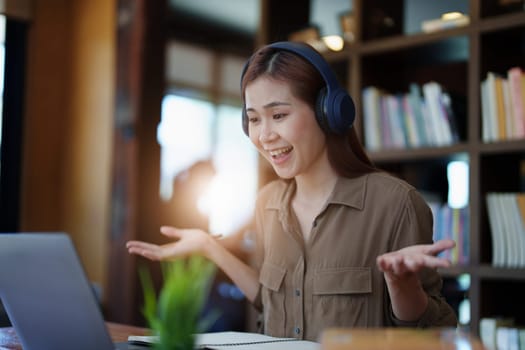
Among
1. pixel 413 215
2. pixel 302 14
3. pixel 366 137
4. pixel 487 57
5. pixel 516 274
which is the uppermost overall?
pixel 302 14

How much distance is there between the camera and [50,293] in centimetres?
106

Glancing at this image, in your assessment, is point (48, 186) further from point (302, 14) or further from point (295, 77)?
point (295, 77)

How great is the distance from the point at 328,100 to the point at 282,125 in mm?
123

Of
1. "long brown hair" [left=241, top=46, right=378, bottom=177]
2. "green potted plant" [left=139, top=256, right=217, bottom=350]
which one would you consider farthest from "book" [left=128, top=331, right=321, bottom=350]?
"long brown hair" [left=241, top=46, right=378, bottom=177]

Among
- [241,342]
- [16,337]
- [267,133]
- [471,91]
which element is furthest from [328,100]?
[471,91]

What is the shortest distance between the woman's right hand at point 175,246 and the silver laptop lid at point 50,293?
1.75 ft

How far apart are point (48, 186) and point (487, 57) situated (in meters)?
3.29

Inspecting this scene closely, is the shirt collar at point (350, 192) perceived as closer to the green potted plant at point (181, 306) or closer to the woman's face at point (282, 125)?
the woman's face at point (282, 125)

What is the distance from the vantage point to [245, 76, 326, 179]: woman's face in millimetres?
1562

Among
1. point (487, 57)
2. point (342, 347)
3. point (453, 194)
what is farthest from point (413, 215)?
point (453, 194)

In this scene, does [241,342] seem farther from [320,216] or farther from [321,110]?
[321,110]

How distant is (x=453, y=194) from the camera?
316cm

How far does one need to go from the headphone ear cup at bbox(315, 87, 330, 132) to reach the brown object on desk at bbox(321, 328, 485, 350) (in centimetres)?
80

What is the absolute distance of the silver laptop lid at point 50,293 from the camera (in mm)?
1056
